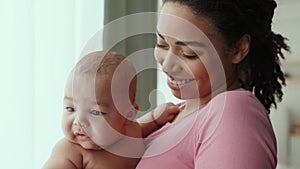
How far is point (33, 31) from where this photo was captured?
4.40 ft

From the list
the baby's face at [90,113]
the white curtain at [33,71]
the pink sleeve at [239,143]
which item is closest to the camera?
the pink sleeve at [239,143]

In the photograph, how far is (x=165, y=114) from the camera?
1.05 metres

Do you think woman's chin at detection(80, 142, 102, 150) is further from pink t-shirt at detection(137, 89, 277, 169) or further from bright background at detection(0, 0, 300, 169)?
bright background at detection(0, 0, 300, 169)

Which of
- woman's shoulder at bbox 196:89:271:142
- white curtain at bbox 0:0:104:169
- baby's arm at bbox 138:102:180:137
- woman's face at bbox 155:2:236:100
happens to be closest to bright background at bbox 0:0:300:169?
white curtain at bbox 0:0:104:169

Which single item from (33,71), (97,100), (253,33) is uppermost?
(253,33)

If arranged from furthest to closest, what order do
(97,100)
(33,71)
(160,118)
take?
(33,71) → (160,118) → (97,100)

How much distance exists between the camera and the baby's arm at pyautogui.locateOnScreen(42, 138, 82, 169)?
2.86 ft

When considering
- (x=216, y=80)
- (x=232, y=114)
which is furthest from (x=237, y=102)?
(x=216, y=80)

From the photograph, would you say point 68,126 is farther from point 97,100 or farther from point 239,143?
point 239,143

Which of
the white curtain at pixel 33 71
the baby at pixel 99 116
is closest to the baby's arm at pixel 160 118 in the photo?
the baby at pixel 99 116

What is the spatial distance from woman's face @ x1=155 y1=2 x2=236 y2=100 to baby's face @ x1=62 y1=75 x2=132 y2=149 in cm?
11

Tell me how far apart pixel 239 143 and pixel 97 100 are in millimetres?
258

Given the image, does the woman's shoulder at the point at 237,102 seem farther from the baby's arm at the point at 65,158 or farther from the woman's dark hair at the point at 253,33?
the baby's arm at the point at 65,158

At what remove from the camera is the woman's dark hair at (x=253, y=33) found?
88 centimetres
